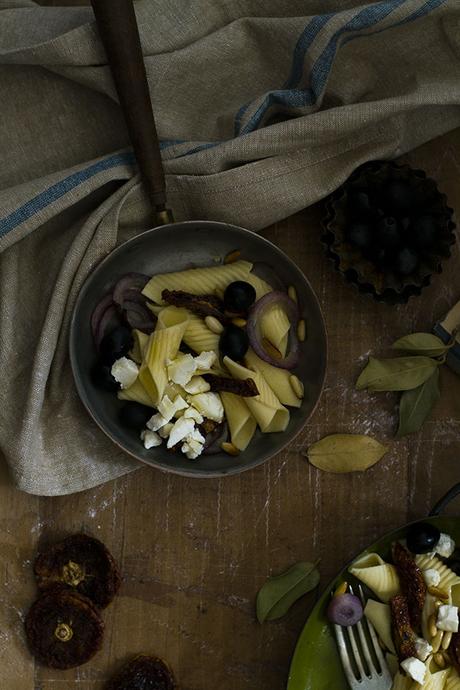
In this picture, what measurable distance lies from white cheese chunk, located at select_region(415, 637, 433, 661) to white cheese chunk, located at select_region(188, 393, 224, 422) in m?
0.45

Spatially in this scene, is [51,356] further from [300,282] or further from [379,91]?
[379,91]

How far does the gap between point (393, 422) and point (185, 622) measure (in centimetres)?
47

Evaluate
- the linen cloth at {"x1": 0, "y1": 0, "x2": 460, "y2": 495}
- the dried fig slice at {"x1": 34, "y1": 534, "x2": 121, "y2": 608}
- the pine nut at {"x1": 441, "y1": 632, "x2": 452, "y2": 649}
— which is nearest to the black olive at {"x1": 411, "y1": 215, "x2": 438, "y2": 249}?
the linen cloth at {"x1": 0, "y1": 0, "x2": 460, "y2": 495}

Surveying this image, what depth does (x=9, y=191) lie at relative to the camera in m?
1.35

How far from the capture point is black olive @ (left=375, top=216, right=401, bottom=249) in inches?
52.9

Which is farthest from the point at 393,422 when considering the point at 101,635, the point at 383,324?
the point at 101,635

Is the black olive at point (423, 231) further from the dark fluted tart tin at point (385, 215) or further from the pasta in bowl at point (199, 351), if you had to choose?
the pasta in bowl at point (199, 351)

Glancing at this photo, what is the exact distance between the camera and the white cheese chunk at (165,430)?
1386 mm

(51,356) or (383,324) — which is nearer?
(51,356)

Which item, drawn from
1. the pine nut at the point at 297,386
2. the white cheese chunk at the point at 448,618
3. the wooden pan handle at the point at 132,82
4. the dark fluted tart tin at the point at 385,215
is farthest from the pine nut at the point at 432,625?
the wooden pan handle at the point at 132,82

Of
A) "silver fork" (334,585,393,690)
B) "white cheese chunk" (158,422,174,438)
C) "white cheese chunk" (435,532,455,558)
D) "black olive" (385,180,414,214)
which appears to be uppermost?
"black olive" (385,180,414,214)

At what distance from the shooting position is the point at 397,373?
144 centimetres

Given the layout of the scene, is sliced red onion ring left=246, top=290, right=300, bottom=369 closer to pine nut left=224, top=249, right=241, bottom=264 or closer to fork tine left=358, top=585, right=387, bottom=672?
pine nut left=224, top=249, right=241, bottom=264

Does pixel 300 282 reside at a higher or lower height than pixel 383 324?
higher
